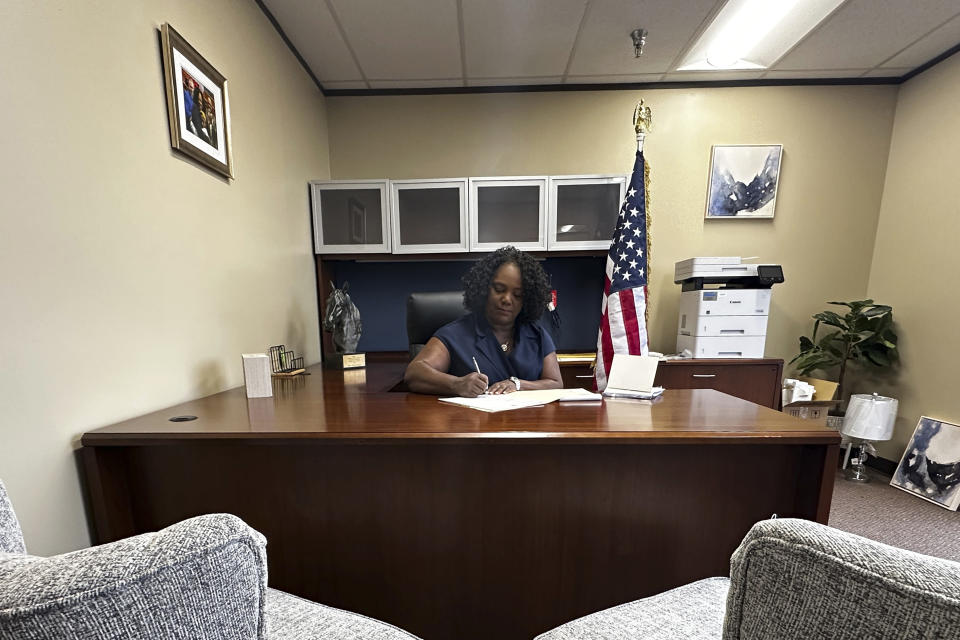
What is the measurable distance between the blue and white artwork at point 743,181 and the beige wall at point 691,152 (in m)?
0.07

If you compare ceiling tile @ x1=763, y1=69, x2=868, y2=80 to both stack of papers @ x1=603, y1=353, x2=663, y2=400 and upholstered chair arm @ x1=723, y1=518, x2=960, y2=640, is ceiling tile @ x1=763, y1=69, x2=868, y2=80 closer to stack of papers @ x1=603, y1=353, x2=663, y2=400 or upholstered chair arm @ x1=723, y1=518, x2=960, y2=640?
stack of papers @ x1=603, y1=353, x2=663, y2=400

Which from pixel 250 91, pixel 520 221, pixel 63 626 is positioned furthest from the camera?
pixel 520 221

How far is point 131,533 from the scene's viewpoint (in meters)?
1.04

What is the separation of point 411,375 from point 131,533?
3.05 ft

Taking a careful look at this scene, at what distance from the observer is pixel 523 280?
1.59 metres

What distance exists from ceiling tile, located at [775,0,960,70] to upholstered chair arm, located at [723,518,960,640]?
2884 mm

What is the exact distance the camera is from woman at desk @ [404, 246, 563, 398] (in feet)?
4.95

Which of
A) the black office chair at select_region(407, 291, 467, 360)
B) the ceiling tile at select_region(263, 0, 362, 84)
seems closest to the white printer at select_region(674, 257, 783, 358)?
the black office chair at select_region(407, 291, 467, 360)

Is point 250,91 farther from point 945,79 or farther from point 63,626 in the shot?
point 945,79

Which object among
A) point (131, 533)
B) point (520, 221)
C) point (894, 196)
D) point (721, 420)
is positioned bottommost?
point (131, 533)

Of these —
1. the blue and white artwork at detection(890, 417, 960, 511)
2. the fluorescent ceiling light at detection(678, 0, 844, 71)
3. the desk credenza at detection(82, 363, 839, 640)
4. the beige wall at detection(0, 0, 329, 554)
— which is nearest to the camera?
the beige wall at detection(0, 0, 329, 554)

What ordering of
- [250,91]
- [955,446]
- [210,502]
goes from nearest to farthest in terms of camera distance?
[210,502] → [250,91] → [955,446]

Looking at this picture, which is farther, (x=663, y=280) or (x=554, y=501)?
(x=663, y=280)

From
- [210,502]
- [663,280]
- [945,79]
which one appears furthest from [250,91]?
[945,79]
